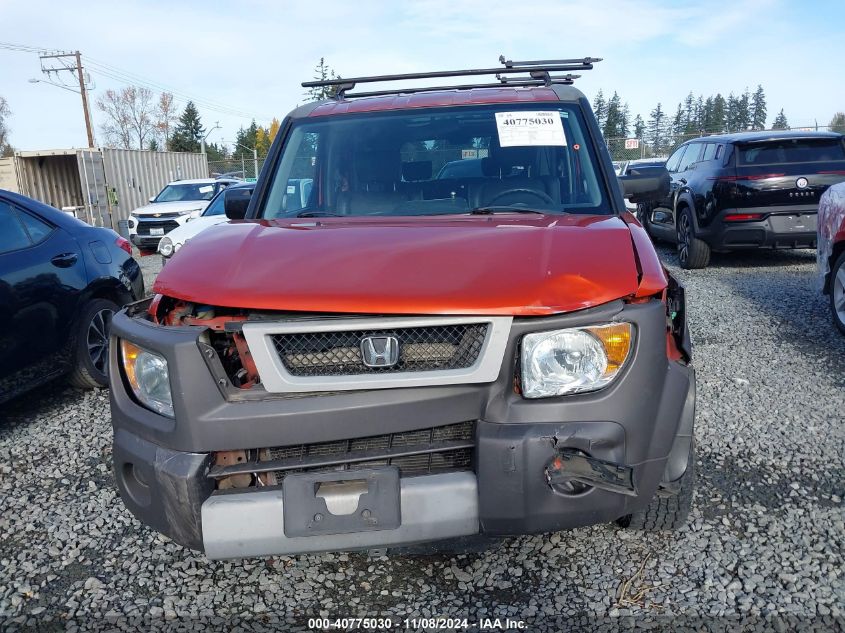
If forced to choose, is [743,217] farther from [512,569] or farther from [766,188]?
[512,569]

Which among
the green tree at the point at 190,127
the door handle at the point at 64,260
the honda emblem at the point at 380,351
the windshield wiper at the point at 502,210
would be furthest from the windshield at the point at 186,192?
the green tree at the point at 190,127

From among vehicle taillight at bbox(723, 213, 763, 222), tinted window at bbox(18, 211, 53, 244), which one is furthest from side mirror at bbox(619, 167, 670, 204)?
vehicle taillight at bbox(723, 213, 763, 222)

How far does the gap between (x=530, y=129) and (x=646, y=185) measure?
0.67 m

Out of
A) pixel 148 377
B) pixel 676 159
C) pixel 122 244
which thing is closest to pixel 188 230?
pixel 122 244

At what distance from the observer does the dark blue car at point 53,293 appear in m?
4.24

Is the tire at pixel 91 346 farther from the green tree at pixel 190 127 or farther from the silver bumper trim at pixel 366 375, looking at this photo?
the green tree at pixel 190 127

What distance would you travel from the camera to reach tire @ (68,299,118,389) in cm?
487

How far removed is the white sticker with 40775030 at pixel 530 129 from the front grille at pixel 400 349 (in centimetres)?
148

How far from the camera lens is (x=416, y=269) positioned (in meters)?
2.22

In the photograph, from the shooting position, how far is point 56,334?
460 centimetres

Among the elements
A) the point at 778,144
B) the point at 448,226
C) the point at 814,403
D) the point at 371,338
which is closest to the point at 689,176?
the point at 778,144

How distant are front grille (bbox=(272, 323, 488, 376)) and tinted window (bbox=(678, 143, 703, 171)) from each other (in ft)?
28.6

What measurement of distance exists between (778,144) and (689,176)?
50.3 inches

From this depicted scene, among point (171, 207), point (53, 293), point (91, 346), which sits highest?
point (53, 293)
